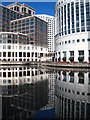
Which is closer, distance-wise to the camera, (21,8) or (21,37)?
(21,37)

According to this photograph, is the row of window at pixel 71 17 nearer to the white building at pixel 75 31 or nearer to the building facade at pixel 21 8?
the white building at pixel 75 31

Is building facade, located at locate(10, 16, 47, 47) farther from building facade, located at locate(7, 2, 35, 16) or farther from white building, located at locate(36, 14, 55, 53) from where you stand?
white building, located at locate(36, 14, 55, 53)

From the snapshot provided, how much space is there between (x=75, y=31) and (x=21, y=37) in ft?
124

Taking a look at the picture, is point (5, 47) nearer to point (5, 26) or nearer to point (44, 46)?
point (5, 26)

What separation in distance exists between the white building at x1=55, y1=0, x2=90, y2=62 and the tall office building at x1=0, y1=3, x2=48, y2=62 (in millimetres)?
27378

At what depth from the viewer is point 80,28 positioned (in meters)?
56.9

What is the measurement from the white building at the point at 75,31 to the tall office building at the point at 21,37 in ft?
89.8

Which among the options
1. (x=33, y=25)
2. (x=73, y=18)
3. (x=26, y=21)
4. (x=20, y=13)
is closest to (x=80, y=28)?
(x=73, y=18)

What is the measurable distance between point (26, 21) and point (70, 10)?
3824 centimetres

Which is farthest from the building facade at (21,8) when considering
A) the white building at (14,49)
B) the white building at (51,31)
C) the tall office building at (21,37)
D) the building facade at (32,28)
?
the white building at (51,31)

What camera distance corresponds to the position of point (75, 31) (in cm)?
5809

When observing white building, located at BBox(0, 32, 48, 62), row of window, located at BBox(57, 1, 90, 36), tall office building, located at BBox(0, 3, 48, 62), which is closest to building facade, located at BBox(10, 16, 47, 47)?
tall office building, located at BBox(0, 3, 48, 62)

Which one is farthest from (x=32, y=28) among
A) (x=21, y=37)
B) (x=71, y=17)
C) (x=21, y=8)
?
(x=71, y=17)

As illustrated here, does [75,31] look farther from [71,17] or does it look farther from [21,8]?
[21,8]
